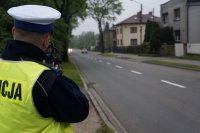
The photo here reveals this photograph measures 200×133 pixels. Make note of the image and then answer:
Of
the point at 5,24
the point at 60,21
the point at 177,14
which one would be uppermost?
the point at 177,14

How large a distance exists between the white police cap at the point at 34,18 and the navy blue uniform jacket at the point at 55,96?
115mm

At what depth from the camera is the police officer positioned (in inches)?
108

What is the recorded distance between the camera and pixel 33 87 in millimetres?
2744

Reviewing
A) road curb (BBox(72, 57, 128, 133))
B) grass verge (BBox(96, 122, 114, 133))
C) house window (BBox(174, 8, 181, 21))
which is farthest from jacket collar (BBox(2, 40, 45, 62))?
house window (BBox(174, 8, 181, 21))

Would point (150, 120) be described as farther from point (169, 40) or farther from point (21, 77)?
point (169, 40)

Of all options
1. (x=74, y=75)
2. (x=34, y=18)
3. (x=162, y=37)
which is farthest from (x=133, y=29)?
(x=34, y=18)

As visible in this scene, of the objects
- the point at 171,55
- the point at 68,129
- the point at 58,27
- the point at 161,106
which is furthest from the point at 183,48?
the point at 68,129

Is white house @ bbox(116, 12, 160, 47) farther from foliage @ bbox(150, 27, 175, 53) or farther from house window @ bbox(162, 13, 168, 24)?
foliage @ bbox(150, 27, 175, 53)

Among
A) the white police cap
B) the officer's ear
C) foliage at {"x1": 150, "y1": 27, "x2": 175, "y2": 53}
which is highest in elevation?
the white police cap

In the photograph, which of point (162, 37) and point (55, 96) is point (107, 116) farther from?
point (162, 37)

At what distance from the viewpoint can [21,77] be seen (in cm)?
280

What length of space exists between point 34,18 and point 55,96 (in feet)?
1.66

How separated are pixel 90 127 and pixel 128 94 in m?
7.27

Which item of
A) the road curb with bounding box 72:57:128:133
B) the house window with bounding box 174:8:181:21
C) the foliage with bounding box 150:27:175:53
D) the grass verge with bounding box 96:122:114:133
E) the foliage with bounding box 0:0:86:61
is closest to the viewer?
the grass verge with bounding box 96:122:114:133
